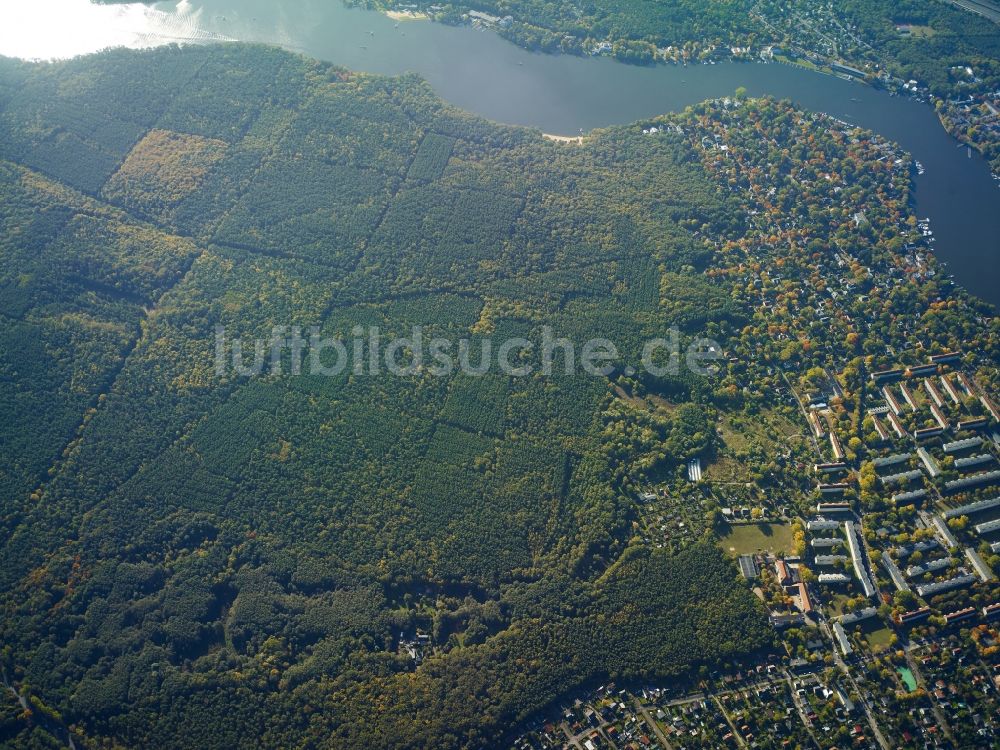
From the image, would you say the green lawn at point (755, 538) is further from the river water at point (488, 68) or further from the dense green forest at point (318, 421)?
the river water at point (488, 68)

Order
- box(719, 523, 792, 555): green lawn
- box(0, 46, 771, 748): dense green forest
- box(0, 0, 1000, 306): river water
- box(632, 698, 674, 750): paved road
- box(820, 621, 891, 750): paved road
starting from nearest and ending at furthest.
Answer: box(632, 698, 674, 750): paved road → box(820, 621, 891, 750): paved road → box(0, 46, 771, 748): dense green forest → box(719, 523, 792, 555): green lawn → box(0, 0, 1000, 306): river water

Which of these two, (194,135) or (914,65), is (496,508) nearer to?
(194,135)

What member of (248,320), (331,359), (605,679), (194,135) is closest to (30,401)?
(248,320)

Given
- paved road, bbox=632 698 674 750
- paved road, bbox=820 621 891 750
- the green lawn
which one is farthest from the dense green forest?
paved road, bbox=820 621 891 750

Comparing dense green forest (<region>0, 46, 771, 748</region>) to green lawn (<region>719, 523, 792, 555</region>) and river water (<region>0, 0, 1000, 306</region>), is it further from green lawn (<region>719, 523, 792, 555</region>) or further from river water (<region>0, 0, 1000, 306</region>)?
river water (<region>0, 0, 1000, 306</region>)

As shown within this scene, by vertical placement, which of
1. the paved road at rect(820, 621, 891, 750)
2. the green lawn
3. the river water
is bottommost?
the paved road at rect(820, 621, 891, 750)

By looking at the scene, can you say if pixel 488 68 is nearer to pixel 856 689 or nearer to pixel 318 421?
pixel 318 421

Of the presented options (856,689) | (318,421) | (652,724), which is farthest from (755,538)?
(318,421)
